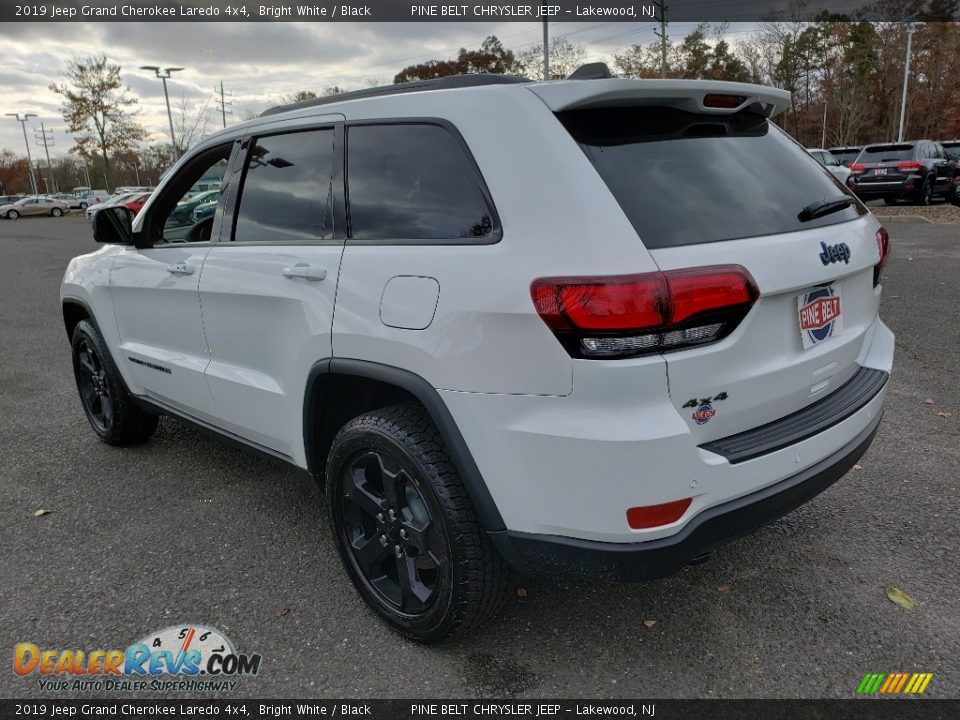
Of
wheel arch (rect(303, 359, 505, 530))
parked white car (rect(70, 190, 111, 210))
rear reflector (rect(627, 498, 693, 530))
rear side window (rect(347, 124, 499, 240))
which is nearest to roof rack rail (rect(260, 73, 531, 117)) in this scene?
rear side window (rect(347, 124, 499, 240))

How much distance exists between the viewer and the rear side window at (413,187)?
2172 millimetres

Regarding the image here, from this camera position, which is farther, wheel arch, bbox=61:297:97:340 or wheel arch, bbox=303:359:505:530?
wheel arch, bbox=61:297:97:340

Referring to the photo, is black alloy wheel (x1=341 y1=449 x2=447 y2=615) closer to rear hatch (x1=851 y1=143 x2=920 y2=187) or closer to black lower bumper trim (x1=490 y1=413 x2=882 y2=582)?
black lower bumper trim (x1=490 y1=413 x2=882 y2=582)

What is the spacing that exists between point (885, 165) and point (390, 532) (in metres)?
19.5

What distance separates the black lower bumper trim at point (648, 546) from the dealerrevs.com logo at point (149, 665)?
1084 millimetres

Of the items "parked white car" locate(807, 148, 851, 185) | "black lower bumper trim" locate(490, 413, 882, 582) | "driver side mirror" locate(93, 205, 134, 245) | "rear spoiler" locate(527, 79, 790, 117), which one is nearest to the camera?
"black lower bumper trim" locate(490, 413, 882, 582)

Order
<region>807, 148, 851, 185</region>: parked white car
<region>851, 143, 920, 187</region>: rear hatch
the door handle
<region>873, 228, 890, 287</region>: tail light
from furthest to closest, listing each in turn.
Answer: <region>851, 143, 920, 187</region>: rear hatch < <region>807, 148, 851, 185</region>: parked white car < <region>873, 228, 890, 287</region>: tail light < the door handle

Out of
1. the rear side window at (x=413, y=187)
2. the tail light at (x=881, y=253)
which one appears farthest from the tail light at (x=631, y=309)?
the tail light at (x=881, y=253)

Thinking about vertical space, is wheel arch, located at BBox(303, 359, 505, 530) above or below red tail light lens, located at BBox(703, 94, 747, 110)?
below

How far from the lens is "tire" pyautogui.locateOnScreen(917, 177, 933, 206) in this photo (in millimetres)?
18219

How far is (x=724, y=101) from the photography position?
2326 millimetres

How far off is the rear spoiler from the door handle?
95 cm

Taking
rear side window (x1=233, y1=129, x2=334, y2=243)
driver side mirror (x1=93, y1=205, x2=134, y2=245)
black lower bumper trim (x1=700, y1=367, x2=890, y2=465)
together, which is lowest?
black lower bumper trim (x1=700, y1=367, x2=890, y2=465)

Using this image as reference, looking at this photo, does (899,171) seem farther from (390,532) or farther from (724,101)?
(390,532)
